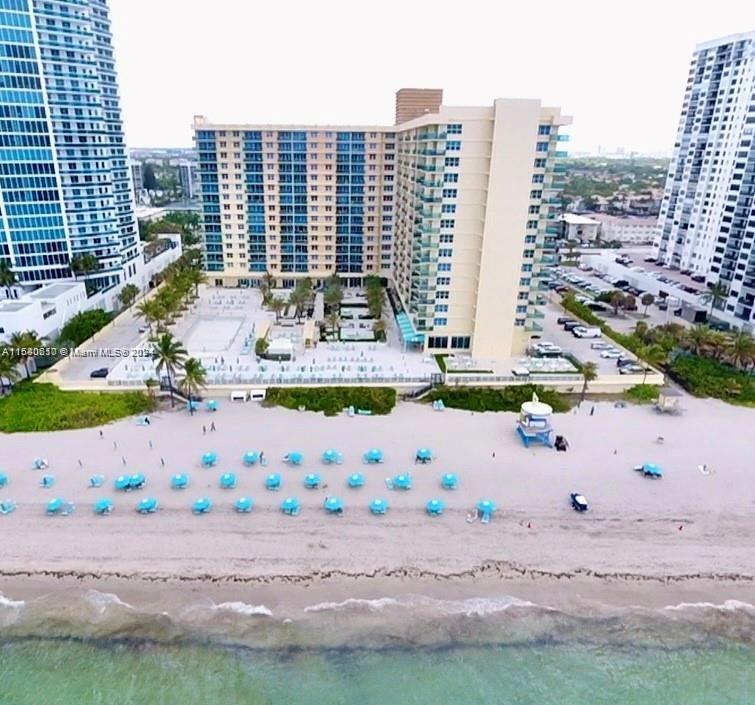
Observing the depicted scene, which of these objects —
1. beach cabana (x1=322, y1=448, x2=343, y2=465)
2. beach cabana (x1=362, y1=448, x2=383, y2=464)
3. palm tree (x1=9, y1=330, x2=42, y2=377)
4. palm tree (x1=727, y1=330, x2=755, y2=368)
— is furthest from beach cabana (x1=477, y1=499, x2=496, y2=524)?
palm tree (x1=9, y1=330, x2=42, y2=377)

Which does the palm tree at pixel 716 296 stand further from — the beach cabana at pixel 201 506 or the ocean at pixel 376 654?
the beach cabana at pixel 201 506

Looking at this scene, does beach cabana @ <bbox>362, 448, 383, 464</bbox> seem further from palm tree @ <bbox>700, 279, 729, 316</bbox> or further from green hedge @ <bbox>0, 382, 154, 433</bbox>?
palm tree @ <bbox>700, 279, 729, 316</bbox>

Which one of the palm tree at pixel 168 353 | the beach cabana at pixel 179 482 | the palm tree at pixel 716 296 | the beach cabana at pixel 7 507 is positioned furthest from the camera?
the palm tree at pixel 716 296

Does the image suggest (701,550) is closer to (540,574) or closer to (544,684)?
(540,574)

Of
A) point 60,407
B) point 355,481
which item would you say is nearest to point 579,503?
point 355,481

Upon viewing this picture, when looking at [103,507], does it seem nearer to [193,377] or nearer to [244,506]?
[244,506]

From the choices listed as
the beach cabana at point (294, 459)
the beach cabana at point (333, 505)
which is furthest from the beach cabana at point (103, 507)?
the beach cabana at point (333, 505)
